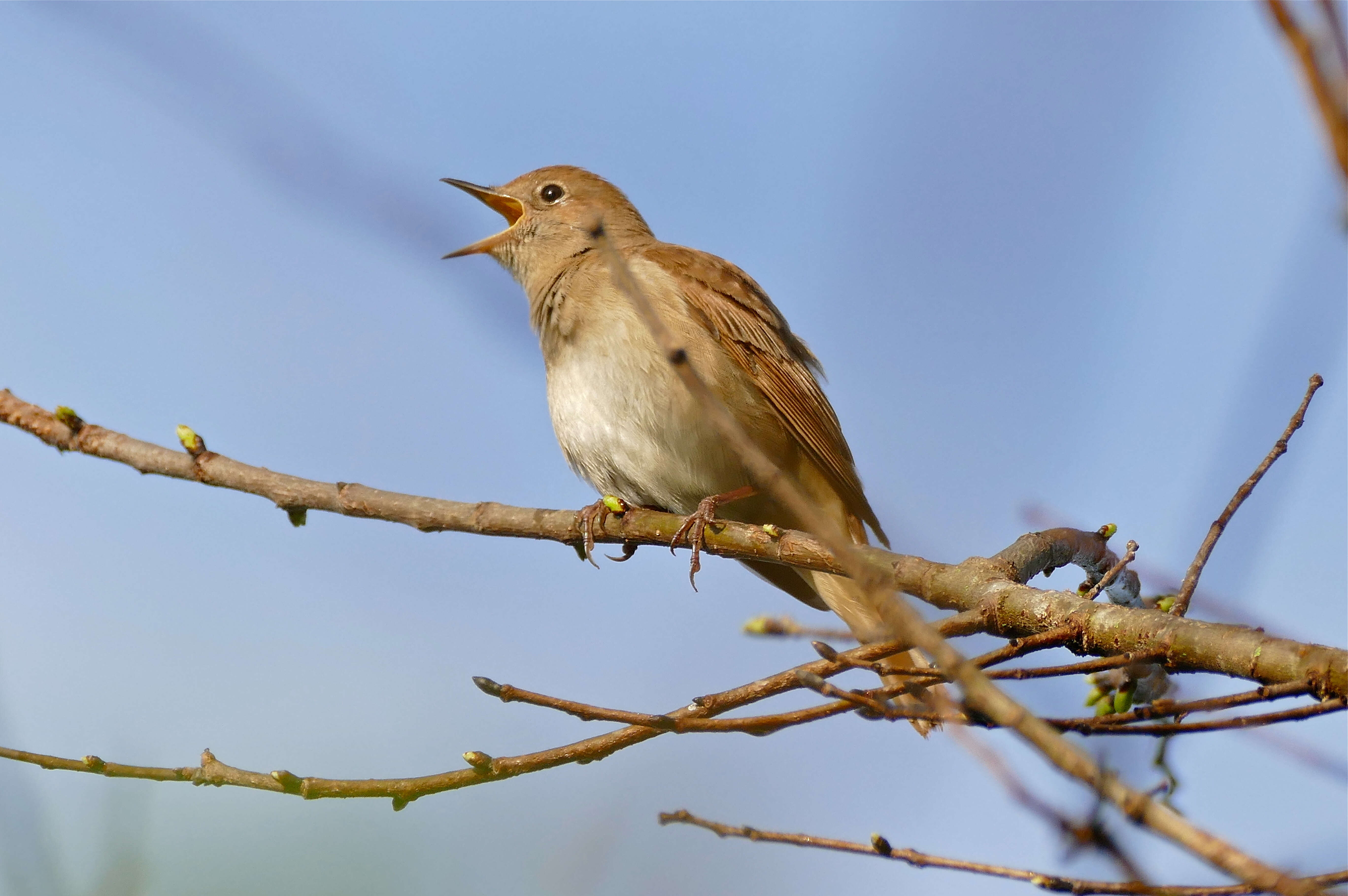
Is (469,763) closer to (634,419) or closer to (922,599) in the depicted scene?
(922,599)

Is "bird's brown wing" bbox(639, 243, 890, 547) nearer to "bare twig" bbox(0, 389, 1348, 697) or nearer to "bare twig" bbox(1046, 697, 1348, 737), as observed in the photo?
"bare twig" bbox(0, 389, 1348, 697)

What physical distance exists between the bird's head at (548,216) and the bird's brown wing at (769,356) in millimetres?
584

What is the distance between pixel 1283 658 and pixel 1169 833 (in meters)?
1.06

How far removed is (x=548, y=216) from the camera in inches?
274

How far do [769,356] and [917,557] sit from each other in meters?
2.84

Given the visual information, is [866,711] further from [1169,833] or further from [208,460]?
[208,460]

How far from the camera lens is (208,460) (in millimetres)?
3717

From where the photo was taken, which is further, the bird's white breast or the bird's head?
the bird's head

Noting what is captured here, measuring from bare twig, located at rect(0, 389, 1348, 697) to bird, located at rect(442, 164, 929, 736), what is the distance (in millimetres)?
815

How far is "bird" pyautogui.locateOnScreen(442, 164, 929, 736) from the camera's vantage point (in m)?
5.48

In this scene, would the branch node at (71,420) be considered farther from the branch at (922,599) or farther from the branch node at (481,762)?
the branch node at (481,762)

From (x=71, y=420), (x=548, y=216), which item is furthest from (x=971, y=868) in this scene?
(x=548, y=216)

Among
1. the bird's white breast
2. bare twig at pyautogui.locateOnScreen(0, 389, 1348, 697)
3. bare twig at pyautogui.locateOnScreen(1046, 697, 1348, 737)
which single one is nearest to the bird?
the bird's white breast

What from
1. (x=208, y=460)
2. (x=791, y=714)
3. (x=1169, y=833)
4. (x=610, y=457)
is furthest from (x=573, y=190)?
(x=1169, y=833)
